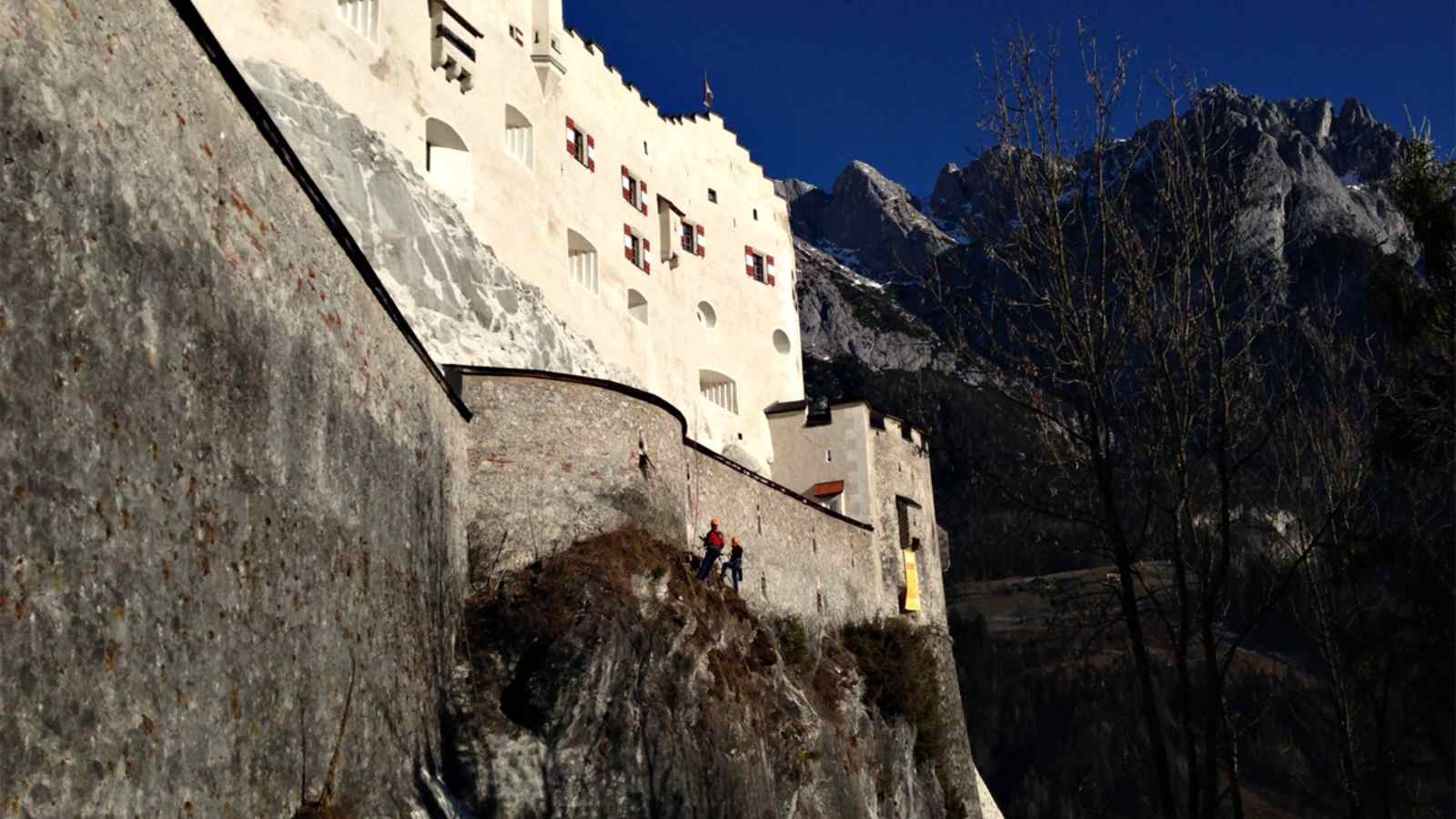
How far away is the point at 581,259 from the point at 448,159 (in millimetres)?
4885

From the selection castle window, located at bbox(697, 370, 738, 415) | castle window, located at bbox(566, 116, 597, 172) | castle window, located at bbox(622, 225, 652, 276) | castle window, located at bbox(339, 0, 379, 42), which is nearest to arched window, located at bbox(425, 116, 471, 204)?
castle window, located at bbox(339, 0, 379, 42)

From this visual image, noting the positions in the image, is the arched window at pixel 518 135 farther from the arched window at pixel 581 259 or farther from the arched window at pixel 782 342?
the arched window at pixel 782 342

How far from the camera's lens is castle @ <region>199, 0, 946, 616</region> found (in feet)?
80.8

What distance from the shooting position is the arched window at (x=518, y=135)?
28.8m

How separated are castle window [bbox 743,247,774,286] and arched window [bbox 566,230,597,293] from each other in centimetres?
834

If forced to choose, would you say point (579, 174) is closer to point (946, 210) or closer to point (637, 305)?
point (637, 305)

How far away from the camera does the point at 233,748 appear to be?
31.4 ft

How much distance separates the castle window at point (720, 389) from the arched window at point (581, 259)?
581cm

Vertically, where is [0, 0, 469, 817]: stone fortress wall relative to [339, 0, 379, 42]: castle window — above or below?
below

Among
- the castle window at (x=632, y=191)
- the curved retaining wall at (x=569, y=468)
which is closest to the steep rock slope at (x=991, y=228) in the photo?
the curved retaining wall at (x=569, y=468)

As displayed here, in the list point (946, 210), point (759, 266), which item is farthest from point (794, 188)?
point (759, 266)

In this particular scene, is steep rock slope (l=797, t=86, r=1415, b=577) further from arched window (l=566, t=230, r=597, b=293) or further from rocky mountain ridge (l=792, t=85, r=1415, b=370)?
arched window (l=566, t=230, r=597, b=293)

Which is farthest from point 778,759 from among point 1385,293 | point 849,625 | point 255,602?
point 255,602

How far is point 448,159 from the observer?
2638 cm
